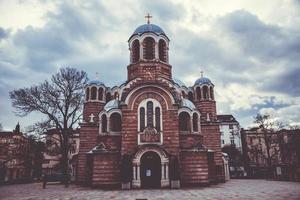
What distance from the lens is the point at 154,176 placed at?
77.2 ft

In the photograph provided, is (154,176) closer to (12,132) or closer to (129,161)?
(129,161)

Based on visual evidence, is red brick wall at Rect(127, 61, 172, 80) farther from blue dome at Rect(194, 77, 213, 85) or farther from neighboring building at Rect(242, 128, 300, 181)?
neighboring building at Rect(242, 128, 300, 181)

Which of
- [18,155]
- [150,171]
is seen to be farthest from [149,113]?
[18,155]

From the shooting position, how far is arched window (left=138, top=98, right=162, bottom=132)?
79.7ft

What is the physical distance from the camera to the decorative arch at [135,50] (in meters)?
28.3

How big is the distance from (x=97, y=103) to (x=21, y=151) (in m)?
11.0

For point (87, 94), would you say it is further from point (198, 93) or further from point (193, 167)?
point (193, 167)

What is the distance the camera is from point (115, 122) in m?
26.1

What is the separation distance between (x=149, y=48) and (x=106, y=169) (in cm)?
1290

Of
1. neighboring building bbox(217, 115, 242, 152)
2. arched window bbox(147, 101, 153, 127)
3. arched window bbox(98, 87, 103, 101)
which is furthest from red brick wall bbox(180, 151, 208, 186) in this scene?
neighboring building bbox(217, 115, 242, 152)

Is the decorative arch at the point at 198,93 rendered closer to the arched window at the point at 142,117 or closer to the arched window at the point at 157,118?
the arched window at the point at 157,118

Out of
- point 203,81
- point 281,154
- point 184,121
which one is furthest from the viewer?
point 281,154

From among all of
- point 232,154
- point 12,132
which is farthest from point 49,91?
point 232,154

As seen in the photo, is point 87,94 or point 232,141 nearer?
point 87,94
